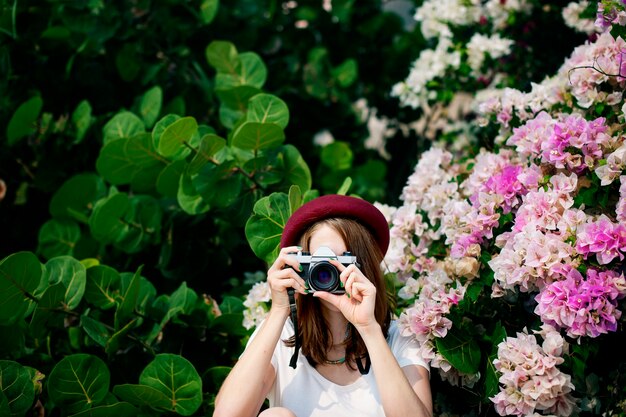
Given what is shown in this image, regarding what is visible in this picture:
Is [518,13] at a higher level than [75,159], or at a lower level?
higher

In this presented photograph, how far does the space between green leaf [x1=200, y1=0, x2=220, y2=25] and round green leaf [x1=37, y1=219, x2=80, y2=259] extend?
1.19 meters

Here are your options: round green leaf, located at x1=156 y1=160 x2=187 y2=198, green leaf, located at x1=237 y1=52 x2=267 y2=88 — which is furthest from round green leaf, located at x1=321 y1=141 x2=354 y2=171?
round green leaf, located at x1=156 y1=160 x2=187 y2=198

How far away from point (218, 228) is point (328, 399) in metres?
1.11

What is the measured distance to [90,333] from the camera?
223 cm

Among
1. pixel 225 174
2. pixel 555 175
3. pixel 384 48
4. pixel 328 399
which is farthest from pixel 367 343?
pixel 384 48

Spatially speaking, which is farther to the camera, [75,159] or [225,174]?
[75,159]

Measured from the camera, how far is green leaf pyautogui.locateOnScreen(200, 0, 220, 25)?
11.0ft

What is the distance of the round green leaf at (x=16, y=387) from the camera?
2.09m

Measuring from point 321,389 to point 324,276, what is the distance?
369 mm

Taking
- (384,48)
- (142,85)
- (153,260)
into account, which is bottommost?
(153,260)

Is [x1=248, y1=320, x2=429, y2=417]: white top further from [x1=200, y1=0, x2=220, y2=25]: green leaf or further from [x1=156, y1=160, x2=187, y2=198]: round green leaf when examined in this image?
[x1=200, y1=0, x2=220, y2=25]: green leaf

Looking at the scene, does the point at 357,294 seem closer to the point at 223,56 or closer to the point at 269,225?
the point at 269,225

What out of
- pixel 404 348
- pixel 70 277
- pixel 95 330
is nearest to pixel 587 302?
pixel 404 348

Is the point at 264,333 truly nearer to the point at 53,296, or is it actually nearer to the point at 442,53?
the point at 53,296
